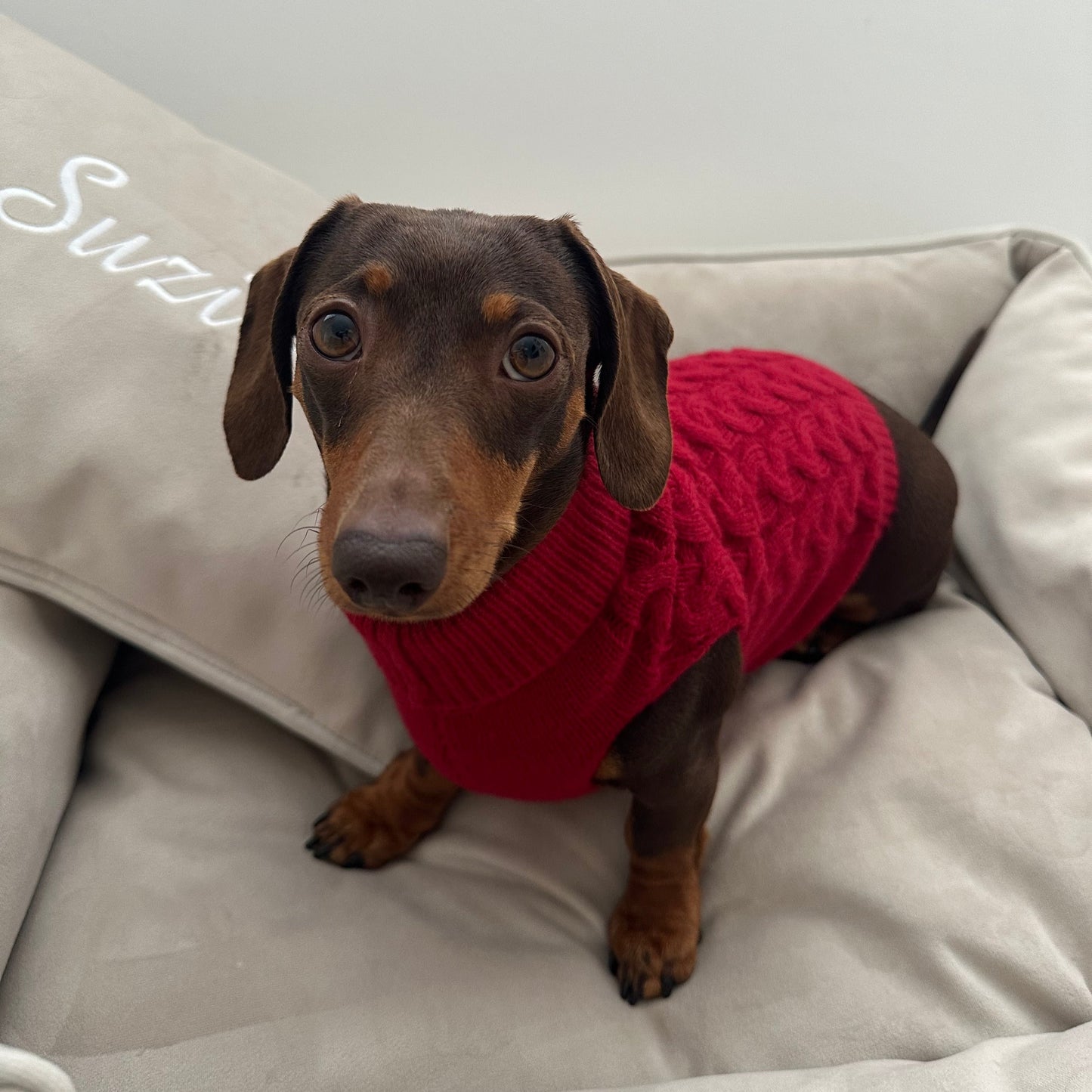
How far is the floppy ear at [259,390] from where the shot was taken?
122 cm

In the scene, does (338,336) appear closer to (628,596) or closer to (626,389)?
(626,389)

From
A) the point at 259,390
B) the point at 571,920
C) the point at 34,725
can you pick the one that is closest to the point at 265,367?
the point at 259,390

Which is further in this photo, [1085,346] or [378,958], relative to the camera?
[1085,346]

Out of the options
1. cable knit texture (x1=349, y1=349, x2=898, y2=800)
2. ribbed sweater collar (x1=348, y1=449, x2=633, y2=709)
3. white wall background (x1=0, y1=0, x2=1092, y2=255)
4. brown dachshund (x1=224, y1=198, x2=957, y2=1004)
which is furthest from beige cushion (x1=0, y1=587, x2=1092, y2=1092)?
white wall background (x1=0, y1=0, x2=1092, y2=255)

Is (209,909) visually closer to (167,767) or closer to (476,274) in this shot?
(167,767)

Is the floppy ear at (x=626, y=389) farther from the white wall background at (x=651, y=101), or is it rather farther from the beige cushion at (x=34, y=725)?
the white wall background at (x=651, y=101)

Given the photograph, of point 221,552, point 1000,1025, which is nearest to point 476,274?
point 221,552

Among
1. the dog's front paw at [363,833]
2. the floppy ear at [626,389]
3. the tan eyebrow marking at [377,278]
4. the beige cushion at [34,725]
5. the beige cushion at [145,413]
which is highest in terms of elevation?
the tan eyebrow marking at [377,278]

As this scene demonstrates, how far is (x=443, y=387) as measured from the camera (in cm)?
102

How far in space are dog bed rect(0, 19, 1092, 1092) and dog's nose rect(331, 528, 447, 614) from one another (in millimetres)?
639

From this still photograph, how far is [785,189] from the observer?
2.51 meters

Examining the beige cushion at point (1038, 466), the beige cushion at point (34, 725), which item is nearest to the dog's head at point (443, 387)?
the beige cushion at point (34, 725)

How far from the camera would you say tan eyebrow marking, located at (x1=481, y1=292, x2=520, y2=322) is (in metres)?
1.04

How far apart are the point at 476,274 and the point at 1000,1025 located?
1211 mm
